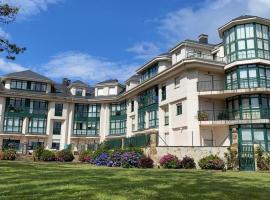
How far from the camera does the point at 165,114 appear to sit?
128 feet

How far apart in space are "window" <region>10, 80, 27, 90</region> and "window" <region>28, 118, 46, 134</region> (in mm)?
5986

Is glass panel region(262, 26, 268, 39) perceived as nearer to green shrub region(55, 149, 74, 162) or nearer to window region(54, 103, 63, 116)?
green shrub region(55, 149, 74, 162)

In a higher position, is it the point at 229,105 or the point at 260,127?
the point at 229,105

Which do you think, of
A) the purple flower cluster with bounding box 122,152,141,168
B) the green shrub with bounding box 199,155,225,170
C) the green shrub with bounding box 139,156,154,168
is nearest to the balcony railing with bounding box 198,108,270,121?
the green shrub with bounding box 199,155,225,170

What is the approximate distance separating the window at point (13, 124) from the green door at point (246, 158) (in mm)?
41813

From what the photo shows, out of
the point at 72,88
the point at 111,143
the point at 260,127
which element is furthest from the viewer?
the point at 72,88

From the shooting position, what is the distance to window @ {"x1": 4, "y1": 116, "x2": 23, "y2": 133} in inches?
2108

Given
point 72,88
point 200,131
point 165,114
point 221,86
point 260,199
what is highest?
point 72,88

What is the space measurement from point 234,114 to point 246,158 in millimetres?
10483

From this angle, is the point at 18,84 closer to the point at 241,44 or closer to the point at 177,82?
the point at 177,82

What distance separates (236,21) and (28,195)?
30362 mm

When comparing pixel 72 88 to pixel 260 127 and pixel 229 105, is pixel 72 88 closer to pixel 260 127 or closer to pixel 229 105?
pixel 229 105

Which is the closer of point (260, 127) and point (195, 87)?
point (260, 127)

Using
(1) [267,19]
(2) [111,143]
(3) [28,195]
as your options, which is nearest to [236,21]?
(1) [267,19]
